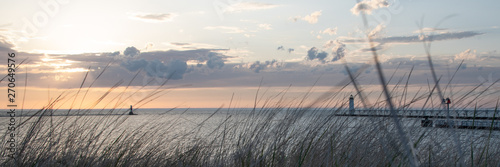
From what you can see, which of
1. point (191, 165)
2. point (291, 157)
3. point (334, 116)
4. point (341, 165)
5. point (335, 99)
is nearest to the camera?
point (341, 165)

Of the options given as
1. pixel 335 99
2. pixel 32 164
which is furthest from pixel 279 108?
pixel 32 164

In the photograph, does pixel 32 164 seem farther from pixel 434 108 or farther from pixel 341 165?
pixel 434 108

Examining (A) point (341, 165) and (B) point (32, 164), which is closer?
(A) point (341, 165)

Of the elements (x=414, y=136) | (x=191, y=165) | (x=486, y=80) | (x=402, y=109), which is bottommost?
(x=191, y=165)

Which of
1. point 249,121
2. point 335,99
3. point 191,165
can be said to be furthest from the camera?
point 335,99

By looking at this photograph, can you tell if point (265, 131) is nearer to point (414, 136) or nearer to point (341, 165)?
point (341, 165)

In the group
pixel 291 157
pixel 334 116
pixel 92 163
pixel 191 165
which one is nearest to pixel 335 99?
pixel 334 116

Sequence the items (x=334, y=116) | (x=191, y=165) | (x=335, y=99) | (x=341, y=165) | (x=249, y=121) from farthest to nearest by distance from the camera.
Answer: (x=335, y=99)
(x=249, y=121)
(x=334, y=116)
(x=191, y=165)
(x=341, y=165)

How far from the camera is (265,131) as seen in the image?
3439 millimetres

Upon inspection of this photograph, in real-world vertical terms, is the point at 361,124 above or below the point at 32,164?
above

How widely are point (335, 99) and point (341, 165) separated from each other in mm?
1565

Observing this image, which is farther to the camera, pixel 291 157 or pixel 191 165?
pixel 191 165

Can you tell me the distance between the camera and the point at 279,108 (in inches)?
150

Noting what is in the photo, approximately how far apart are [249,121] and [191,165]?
821 millimetres
